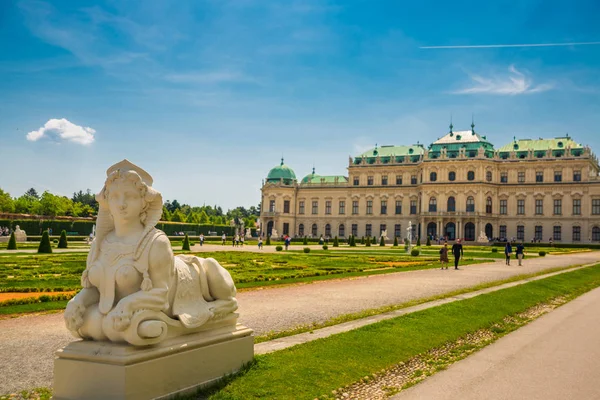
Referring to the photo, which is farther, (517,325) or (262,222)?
(262,222)

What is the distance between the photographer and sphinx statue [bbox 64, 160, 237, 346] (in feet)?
14.4

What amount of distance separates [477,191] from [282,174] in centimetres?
2971

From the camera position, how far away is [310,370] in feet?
19.3

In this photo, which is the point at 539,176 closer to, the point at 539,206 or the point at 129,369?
the point at 539,206

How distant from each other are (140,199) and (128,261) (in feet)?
1.84

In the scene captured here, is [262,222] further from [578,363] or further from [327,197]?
[578,363]

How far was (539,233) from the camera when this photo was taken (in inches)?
2694

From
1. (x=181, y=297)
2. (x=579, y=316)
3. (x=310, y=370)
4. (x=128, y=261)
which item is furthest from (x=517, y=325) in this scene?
(x=128, y=261)

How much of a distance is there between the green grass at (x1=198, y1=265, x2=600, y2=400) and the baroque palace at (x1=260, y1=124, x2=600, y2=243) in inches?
2328

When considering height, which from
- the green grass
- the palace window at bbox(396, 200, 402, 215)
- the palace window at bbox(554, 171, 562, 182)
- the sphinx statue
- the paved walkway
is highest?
the palace window at bbox(554, 171, 562, 182)

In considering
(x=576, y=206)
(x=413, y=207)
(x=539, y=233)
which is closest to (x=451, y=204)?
(x=413, y=207)

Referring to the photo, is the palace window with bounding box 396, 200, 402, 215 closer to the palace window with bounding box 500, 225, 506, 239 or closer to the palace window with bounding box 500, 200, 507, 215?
the palace window with bounding box 500, 200, 507, 215

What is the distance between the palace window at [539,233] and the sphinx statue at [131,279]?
230ft

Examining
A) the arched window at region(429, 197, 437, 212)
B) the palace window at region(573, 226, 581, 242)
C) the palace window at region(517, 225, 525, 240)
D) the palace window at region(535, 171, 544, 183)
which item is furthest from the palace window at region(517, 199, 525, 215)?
the arched window at region(429, 197, 437, 212)
